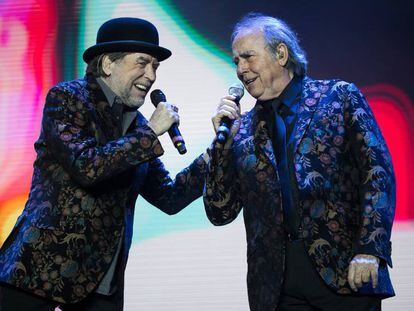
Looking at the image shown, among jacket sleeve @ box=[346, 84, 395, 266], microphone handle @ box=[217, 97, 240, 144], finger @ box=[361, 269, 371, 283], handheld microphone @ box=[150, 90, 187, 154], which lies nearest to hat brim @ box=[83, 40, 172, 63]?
handheld microphone @ box=[150, 90, 187, 154]

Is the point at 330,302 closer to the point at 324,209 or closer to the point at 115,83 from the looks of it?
the point at 324,209

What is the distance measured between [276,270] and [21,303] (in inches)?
28.3

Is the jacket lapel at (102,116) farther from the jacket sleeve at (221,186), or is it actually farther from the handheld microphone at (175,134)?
the jacket sleeve at (221,186)

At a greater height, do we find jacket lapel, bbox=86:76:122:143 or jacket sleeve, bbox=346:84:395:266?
jacket lapel, bbox=86:76:122:143

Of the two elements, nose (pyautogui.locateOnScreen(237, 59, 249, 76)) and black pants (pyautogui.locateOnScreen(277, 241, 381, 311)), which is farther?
nose (pyautogui.locateOnScreen(237, 59, 249, 76))

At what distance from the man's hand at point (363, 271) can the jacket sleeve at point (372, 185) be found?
0.02 metres

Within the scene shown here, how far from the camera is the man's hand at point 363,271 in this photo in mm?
1786

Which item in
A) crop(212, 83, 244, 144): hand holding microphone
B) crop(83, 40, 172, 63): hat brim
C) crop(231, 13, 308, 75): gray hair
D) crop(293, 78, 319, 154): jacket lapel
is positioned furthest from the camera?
crop(83, 40, 172, 63): hat brim

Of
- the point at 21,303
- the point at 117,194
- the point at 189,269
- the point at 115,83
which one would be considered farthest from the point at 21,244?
the point at 189,269

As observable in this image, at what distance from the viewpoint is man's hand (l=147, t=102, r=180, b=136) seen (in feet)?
7.10

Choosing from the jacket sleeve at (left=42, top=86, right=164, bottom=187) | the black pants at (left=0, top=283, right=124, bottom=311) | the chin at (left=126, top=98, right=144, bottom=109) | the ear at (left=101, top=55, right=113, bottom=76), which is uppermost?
the ear at (left=101, top=55, right=113, bottom=76)

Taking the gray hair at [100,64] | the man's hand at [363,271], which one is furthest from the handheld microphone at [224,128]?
the man's hand at [363,271]

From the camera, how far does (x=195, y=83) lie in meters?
3.22

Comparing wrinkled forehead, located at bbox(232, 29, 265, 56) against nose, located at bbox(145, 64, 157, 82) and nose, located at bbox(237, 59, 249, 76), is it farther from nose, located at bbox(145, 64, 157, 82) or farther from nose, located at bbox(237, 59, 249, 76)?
nose, located at bbox(145, 64, 157, 82)
